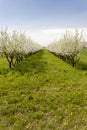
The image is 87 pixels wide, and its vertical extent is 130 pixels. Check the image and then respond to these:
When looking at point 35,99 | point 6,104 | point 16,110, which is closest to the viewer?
point 16,110

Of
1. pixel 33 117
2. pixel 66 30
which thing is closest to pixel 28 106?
pixel 33 117

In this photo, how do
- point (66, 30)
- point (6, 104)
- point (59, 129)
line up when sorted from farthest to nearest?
point (66, 30) < point (6, 104) < point (59, 129)

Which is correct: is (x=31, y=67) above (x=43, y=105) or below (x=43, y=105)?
below

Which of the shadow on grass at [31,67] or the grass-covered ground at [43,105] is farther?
the shadow on grass at [31,67]

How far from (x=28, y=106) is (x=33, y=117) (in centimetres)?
210

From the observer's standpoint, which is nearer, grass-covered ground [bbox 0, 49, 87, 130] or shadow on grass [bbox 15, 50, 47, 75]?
grass-covered ground [bbox 0, 49, 87, 130]

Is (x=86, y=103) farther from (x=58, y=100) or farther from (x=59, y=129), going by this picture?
(x=59, y=129)

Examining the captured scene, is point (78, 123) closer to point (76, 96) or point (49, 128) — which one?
point (49, 128)

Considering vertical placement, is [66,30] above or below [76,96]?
above

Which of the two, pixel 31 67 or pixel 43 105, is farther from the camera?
pixel 31 67

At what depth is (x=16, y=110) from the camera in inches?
603

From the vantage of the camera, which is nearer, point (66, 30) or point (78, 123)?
A: point (78, 123)

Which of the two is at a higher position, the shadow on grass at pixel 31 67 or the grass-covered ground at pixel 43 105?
the grass-covered ground at pixel 43 105

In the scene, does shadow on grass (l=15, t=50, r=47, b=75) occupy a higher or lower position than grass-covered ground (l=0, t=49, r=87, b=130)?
lower
